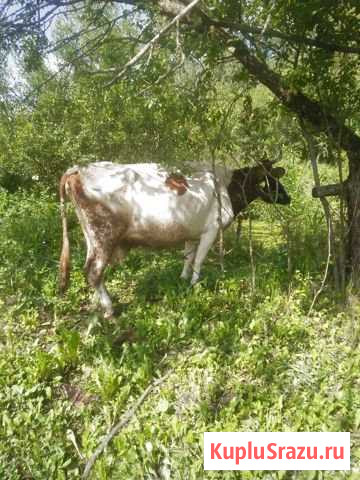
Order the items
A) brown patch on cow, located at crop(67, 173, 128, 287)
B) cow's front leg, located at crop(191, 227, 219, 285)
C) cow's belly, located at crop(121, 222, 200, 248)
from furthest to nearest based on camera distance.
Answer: cow's front leg, located at crop(191, 227, 219, 285) < cow's belly, located at crop(121, 222, 200, 248) < brown patch on cow, located at crop(67, 173, 128, 287)

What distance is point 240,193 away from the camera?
5.18 m

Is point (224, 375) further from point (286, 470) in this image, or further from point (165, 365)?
point (286, 470)

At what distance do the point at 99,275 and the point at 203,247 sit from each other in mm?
1249

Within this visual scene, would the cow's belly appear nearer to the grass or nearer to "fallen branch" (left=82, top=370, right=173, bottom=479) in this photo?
the grass

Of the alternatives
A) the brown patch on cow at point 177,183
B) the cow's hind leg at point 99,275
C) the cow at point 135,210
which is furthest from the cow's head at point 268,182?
the cow's hind leg at point 99,275

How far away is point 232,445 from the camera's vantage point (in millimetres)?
2721

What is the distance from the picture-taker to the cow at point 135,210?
4.05m

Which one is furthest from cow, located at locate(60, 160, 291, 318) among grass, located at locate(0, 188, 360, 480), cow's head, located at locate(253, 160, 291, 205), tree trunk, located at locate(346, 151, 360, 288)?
tree trunk, located at locate(346, 151, 360, 288)

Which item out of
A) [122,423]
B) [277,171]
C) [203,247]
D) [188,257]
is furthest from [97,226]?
[277,171]

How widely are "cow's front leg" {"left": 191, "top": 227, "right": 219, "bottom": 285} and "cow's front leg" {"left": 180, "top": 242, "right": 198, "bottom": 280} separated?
8.7 inches

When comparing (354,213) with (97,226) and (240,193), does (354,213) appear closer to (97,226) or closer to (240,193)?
(240,193)

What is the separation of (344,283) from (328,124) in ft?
5.45

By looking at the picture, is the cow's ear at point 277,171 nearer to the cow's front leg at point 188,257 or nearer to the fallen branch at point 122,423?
the cow's front leg at point 188,257

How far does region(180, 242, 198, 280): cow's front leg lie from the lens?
16.4ft
